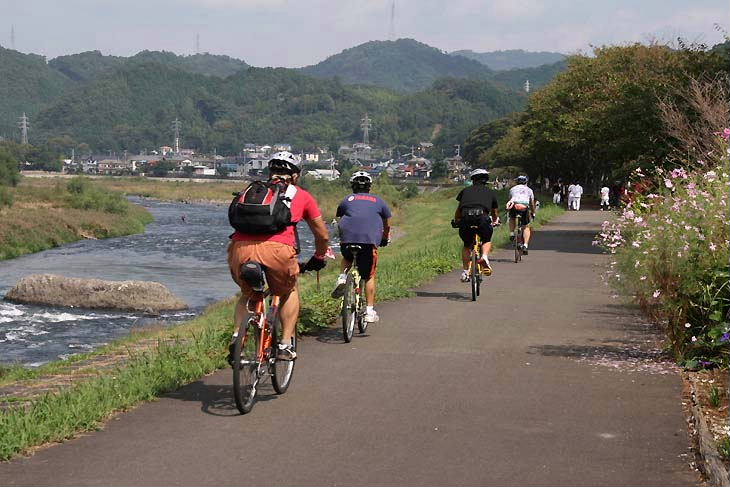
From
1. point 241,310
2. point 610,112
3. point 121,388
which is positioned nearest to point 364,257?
point 241,310

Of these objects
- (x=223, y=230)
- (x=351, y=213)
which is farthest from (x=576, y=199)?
(x=351, y=213)

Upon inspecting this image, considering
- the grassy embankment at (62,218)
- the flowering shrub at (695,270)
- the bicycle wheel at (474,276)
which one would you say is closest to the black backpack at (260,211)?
the flowering shrub at (695,270)

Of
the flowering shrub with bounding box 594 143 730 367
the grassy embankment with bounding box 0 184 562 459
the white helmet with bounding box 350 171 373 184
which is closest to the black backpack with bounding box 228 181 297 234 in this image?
the grassy embankment with bounding box 0 184 562 459

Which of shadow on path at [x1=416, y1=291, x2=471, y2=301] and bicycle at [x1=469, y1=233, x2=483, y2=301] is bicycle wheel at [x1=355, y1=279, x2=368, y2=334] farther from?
shadow on path at [x1=416, y1=291, x2=471, y2=301]

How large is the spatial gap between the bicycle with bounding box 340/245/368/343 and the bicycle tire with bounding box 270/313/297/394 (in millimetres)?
2407

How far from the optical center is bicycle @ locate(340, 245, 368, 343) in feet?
36.1

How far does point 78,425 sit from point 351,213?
513cm

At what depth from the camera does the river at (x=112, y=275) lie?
81.1 ft

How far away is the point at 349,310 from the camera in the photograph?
1110 cm

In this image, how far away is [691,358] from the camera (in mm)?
9633

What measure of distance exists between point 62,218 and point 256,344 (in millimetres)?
62018

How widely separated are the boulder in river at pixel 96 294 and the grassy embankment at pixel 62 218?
20452mm

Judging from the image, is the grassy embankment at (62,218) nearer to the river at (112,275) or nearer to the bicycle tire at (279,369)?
the river at (112,275)

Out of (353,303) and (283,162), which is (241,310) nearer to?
(283,162)
